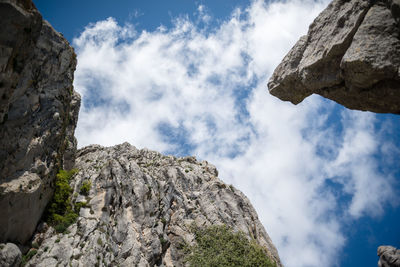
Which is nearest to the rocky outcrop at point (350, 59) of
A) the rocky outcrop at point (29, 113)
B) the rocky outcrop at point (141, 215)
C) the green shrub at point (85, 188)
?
the rocky outcrop at point (29, 113)

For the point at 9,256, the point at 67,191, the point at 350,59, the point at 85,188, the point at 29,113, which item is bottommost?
the point at 9,256

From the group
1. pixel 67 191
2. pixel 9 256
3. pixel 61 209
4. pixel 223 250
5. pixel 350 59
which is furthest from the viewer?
pixel 223 250

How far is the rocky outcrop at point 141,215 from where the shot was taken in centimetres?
3500

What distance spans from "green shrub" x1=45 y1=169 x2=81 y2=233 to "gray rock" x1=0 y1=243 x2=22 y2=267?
28.2ft

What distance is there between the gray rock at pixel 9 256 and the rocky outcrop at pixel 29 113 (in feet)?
5.64

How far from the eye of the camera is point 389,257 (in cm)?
5294

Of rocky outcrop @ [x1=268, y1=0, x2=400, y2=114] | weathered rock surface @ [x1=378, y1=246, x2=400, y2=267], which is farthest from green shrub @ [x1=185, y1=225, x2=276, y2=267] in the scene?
rocky outcrop @ [x1=268, y1=0, x2=400, y2=114]

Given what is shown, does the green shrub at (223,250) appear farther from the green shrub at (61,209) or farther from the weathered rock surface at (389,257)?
the weathered rock surface at (389,257)

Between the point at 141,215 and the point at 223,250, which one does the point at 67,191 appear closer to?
the point at 141,215

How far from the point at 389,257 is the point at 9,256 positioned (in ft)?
217

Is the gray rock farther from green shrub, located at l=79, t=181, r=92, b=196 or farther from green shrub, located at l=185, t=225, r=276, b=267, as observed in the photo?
green shrub, located at l=185, t=225, r=276, b=267

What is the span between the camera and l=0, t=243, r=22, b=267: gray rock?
2590 cm

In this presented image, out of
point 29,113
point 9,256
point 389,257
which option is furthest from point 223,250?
point 389,257

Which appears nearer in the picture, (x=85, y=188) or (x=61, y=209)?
(x=61, y=209)
